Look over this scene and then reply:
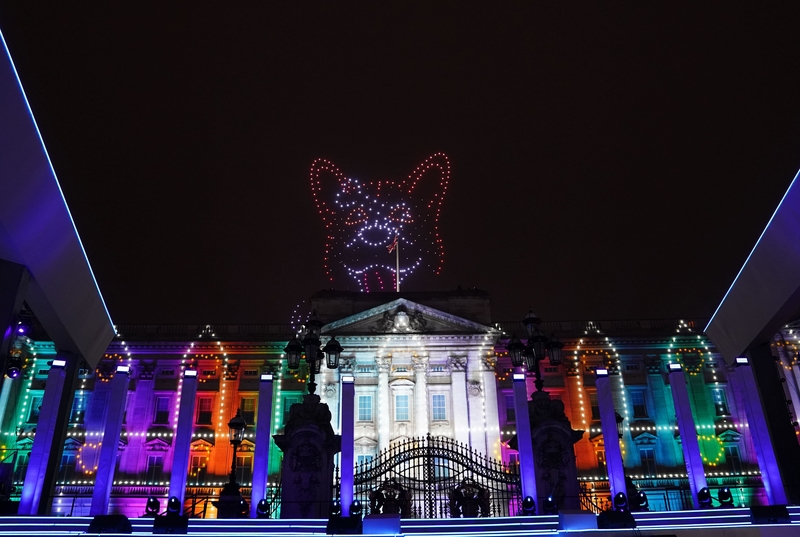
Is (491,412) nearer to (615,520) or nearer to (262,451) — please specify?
(262,451)

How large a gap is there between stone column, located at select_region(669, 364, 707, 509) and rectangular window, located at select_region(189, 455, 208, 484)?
26.8 m

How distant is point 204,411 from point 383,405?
35.6 feet

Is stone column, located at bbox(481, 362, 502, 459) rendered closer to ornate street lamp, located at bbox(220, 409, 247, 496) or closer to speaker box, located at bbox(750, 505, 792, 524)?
ornate street lamp, located at bbox(220, 409, 247, 496)

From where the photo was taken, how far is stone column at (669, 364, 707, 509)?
15.2 m

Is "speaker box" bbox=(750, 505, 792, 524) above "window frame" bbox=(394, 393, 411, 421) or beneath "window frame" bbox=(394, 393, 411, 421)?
beneath

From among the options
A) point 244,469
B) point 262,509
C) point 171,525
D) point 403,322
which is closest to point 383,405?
point 403,322

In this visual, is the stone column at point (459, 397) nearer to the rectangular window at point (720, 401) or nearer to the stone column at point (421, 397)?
the stone column at point (421, 397)

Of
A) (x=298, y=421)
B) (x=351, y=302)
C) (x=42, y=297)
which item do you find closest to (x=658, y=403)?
(x=351, y=302)

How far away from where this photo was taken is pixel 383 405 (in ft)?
115

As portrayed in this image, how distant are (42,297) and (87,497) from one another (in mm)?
20439

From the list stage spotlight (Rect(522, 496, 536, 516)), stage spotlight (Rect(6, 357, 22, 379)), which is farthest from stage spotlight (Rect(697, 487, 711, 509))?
stage spotlight (Rect(6, 357, 22, 379))

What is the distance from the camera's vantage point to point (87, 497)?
30.4 m

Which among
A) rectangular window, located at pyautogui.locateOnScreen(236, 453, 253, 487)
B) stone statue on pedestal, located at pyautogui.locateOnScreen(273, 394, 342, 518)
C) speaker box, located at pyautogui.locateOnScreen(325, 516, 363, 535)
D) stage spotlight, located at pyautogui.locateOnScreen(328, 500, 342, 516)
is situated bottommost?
speaker box, located at pyautogui.locateOnScreen(325, 516, 363, 535)

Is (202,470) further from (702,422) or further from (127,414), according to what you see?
(702,422)
